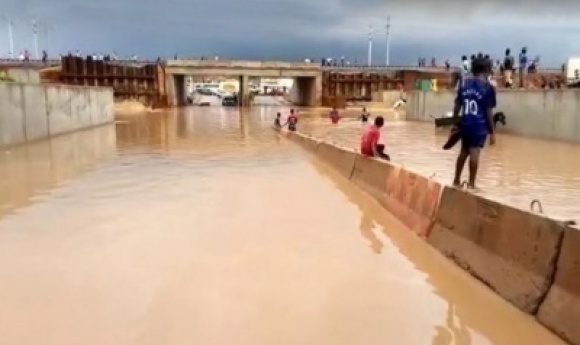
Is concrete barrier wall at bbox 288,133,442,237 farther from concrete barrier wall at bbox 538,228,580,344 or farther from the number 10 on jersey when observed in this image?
concrete barrier wall at bbox 538,228,580,344

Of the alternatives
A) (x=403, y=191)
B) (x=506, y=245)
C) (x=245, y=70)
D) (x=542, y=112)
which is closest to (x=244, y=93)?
(x=245, y=70)

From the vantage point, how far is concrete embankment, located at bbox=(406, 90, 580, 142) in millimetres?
20484

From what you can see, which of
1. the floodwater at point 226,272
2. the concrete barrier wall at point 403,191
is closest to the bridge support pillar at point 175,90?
the floodwater at point 226,272

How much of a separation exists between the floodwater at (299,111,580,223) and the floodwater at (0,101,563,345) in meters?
1.59

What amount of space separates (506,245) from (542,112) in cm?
1842

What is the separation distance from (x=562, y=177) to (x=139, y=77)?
178 feet

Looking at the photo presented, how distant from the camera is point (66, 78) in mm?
56094

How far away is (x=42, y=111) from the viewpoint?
2442cm

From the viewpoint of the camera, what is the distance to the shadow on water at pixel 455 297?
524cm

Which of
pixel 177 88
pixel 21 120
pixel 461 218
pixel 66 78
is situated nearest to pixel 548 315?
pixel 461 218

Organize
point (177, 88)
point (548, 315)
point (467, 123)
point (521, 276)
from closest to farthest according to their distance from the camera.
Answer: point (548, 315) < point (521, 276) < point (467, 123) < point (177, 88)

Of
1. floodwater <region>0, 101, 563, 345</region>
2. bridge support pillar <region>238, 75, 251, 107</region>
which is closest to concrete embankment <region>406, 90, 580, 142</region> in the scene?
floodwater <region>0, 101, 563, 345</region>

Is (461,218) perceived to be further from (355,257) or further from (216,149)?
(216,149)

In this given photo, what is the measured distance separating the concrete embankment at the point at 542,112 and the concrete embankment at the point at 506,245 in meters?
13.3
